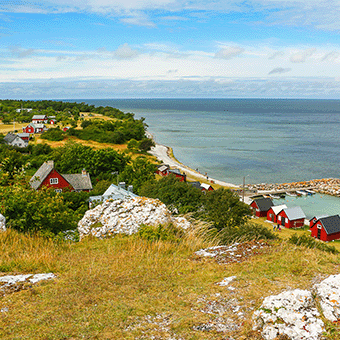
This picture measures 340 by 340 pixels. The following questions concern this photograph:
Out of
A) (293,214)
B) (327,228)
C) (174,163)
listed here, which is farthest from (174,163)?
(327,228)

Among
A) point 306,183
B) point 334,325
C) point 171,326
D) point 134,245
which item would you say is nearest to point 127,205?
point 134,245

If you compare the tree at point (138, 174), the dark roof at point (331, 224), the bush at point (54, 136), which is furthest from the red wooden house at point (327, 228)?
the bush at point (54, 136)

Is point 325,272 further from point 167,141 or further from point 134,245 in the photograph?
point 167,141

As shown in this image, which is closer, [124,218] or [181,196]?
[124,218]

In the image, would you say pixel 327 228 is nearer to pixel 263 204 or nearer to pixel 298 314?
pixel 263 204

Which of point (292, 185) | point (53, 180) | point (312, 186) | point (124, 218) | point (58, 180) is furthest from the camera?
point (292, 185)

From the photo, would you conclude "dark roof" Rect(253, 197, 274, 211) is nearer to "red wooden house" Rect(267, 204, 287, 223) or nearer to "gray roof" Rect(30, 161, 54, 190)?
"red wooden house" Rect(267, 204, 287, 223)

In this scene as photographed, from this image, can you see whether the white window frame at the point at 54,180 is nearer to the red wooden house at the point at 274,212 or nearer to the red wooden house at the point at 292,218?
the red wooden house at the point at 274,212
